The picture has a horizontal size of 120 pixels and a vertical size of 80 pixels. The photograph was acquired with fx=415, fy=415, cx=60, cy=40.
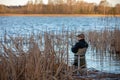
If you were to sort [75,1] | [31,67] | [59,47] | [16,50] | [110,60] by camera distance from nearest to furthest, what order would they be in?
[31,67], [16,50], [59,47], [110,60], [75,1]

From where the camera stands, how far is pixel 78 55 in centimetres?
1060

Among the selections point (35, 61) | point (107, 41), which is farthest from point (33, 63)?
point (107, 41)

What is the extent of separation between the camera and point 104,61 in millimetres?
15133

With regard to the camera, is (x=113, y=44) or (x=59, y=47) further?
(x=113, y=44)

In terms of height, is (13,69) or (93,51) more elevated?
(13,69)

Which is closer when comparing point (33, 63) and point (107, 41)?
point (33, 63)

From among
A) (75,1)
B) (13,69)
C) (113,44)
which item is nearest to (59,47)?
(13,69)

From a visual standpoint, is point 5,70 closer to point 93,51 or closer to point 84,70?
point 84,70

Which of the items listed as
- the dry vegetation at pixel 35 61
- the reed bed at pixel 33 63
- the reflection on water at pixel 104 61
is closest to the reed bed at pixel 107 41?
the reflection on water at pixel 104 61

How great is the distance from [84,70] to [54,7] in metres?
36.1

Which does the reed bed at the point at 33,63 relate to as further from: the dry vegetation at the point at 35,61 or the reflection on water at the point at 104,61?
the reflection on water at the point at 104,61

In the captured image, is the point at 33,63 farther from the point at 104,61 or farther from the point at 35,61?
the point at 104,61

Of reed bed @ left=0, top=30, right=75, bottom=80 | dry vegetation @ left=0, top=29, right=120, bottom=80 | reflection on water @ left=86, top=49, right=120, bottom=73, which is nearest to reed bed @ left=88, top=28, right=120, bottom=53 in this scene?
reflection on water @ left=86, top=49, right=120, bottom=73

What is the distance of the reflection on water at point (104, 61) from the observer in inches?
518
